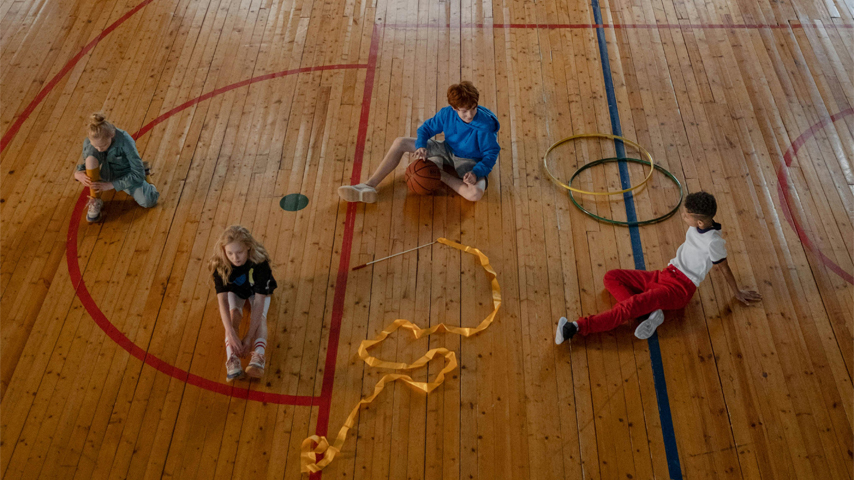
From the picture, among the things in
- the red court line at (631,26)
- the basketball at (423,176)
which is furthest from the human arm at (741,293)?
the red court line at (631,26)

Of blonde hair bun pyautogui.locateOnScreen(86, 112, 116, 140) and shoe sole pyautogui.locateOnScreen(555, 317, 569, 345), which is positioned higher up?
blonde hair bun pyautogui.locateOnScreen(86, 112, 116, 140)

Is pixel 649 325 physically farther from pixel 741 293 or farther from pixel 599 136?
pixel 599 136

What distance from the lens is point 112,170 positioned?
505cm

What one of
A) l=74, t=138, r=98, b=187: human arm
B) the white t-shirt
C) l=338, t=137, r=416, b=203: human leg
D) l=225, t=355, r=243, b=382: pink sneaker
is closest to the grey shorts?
l=338, t=137, r=416, b=203: human leg

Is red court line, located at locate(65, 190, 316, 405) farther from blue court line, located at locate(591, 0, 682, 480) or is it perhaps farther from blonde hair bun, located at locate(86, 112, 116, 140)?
blue court line, located at locate(591, 0, 682, 480)

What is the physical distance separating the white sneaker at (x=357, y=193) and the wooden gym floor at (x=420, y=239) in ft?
0.34

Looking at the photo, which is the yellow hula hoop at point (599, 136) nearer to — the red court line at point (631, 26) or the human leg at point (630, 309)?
the human leg at point (630, 309)

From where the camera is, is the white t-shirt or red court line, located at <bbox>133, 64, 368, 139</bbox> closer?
the white t-shirt

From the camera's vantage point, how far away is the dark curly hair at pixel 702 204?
402cm

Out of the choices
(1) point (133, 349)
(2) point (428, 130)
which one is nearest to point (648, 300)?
(2) point (428, 130)

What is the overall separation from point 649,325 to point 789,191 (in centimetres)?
192

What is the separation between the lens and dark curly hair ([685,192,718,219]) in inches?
158

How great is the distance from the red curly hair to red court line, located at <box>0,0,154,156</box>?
3952mm

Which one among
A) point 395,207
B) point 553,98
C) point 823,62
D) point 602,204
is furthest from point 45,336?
point 823,62
